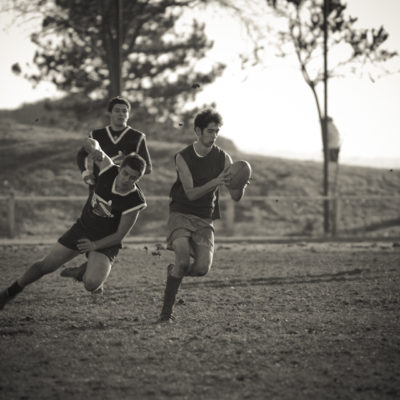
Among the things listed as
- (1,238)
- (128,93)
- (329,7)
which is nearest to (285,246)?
(1,238)

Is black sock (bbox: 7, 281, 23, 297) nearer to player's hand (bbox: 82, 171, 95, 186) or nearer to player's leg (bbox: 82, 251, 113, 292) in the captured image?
player's leg (bbox: 82, 251, 113, 292)

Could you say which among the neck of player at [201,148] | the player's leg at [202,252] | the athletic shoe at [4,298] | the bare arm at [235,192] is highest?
the neck of player at [201,148]

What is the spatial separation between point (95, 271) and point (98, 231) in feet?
→ 1.25

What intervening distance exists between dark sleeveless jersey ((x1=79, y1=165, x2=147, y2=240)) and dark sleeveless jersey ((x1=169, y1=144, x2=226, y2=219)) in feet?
1.17

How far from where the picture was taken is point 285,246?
1472 centimetres

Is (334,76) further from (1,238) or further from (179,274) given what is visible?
(179,274)

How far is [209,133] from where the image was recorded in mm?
5977

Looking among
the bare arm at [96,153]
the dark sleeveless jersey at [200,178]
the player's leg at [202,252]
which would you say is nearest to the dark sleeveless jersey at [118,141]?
the bare arm at [96,153]

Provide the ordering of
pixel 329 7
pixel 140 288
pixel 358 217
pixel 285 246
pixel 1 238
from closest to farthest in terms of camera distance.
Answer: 1. pixel 140 288
2. pixel 285 246
3. pixel 1 238
4. pixel 329 7
5. pixel 358 217

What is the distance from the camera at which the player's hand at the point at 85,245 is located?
594 centimetres

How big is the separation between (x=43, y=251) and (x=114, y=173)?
694 centimetres

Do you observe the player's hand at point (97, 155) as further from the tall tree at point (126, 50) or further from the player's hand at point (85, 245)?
the tall tree at point (126, 50)

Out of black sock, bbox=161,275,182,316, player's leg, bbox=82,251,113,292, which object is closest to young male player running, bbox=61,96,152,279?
player's leg, bbox=82,251,113,292

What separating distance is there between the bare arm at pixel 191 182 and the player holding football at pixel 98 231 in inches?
16.5
